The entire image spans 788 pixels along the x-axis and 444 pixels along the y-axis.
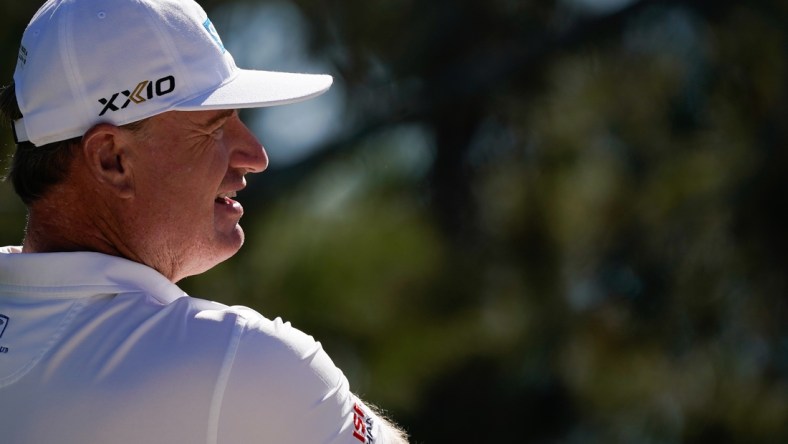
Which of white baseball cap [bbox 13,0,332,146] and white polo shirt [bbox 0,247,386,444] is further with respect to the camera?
white baseball cap [bbox 13,0,332,146]

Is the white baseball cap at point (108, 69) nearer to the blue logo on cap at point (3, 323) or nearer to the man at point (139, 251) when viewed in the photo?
the man at point (139, 251)

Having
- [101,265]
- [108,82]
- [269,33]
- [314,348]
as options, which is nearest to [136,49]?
[108,82]

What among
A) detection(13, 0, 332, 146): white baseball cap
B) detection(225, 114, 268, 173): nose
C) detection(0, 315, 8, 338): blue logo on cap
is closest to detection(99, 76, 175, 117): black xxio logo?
detection(13, 0, 332, 146): white baseball cap

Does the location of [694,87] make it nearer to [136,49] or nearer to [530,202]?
[530,202]

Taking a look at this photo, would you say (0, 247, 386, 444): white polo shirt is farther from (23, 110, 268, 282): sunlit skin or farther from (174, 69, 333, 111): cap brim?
(174, 69, 333, 111): cap brim

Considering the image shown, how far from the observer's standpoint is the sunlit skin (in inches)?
49.5

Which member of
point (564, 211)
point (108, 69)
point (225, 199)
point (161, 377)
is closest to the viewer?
point (161, 377)

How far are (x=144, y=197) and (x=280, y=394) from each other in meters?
0.29

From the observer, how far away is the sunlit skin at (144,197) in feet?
4.13

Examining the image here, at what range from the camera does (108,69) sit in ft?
4.09

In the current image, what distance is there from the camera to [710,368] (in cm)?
402

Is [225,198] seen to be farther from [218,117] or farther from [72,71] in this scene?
[72,71]

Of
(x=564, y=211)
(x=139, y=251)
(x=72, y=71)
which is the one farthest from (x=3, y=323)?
(x=564, y=211)

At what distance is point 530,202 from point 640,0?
76 cm
